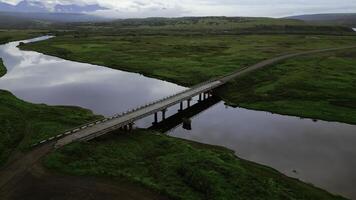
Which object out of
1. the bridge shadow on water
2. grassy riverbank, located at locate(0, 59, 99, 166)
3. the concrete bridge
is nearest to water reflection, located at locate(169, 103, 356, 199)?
→ the bridge shadow on water

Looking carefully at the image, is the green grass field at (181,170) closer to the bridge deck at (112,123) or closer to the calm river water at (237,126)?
the bridge deck at (112,123)

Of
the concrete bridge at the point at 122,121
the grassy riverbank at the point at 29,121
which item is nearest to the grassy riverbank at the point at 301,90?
the concrete bridge at the point at 122,121

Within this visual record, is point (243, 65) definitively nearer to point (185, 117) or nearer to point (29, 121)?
point (185, 117)

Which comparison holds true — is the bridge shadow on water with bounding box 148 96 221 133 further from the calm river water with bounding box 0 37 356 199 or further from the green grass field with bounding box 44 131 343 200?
the green grass field with bounding box 44 131 343 200

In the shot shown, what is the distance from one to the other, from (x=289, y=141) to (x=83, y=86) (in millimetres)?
63328

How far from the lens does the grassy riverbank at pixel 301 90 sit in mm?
80875

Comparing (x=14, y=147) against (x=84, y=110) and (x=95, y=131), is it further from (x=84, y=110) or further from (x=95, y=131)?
(x=84, y=110)

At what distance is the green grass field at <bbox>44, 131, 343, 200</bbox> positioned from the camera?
42681 millimetres

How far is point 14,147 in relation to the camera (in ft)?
175

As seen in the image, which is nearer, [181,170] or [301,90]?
[181,170]

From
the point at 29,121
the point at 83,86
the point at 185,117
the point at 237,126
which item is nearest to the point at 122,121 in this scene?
the point at 29,121

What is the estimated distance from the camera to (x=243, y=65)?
13038cm

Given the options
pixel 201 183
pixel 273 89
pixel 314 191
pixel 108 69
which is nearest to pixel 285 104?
pixel 273 89

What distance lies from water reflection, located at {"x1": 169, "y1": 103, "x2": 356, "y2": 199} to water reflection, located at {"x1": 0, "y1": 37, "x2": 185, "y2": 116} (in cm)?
2023
